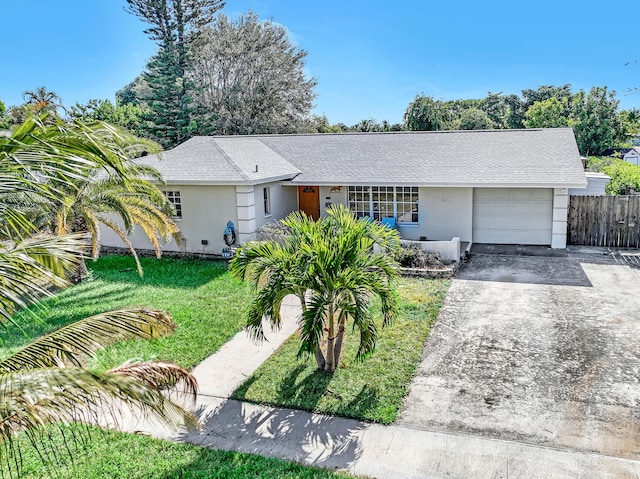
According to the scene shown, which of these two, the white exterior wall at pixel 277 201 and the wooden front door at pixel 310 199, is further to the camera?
the wooden front door at pixel 310 199

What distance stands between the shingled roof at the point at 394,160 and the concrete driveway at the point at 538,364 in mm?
4199

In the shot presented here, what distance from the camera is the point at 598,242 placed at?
16875 millimetres

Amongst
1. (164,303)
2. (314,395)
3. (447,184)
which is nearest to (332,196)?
(447,184)

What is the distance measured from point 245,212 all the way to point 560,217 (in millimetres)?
9963

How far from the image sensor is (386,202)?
59.2ft

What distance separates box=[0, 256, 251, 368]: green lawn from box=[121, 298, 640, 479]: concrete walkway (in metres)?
2.06

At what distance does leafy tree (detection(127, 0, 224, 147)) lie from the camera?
119 feet

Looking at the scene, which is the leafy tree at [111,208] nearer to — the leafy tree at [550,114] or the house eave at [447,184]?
the house eave at [447,184]

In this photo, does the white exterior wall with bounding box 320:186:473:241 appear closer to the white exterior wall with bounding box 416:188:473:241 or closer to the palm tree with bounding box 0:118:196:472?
the white exterior wall with bounding box 416:188:473:241

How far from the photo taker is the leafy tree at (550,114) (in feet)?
150

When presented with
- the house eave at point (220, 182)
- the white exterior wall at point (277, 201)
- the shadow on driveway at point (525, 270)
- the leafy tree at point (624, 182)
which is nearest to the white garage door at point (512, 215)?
the shadow on driveway at point (525, 270)

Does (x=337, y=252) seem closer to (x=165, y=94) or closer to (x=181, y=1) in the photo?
(x=165, y=94)

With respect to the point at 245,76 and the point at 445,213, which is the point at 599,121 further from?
the point at 445,213

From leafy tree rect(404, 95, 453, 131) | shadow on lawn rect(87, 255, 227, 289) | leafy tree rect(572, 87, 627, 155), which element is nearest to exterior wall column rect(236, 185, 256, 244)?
shadow on lawn rect(87, 255, 227, 289)
